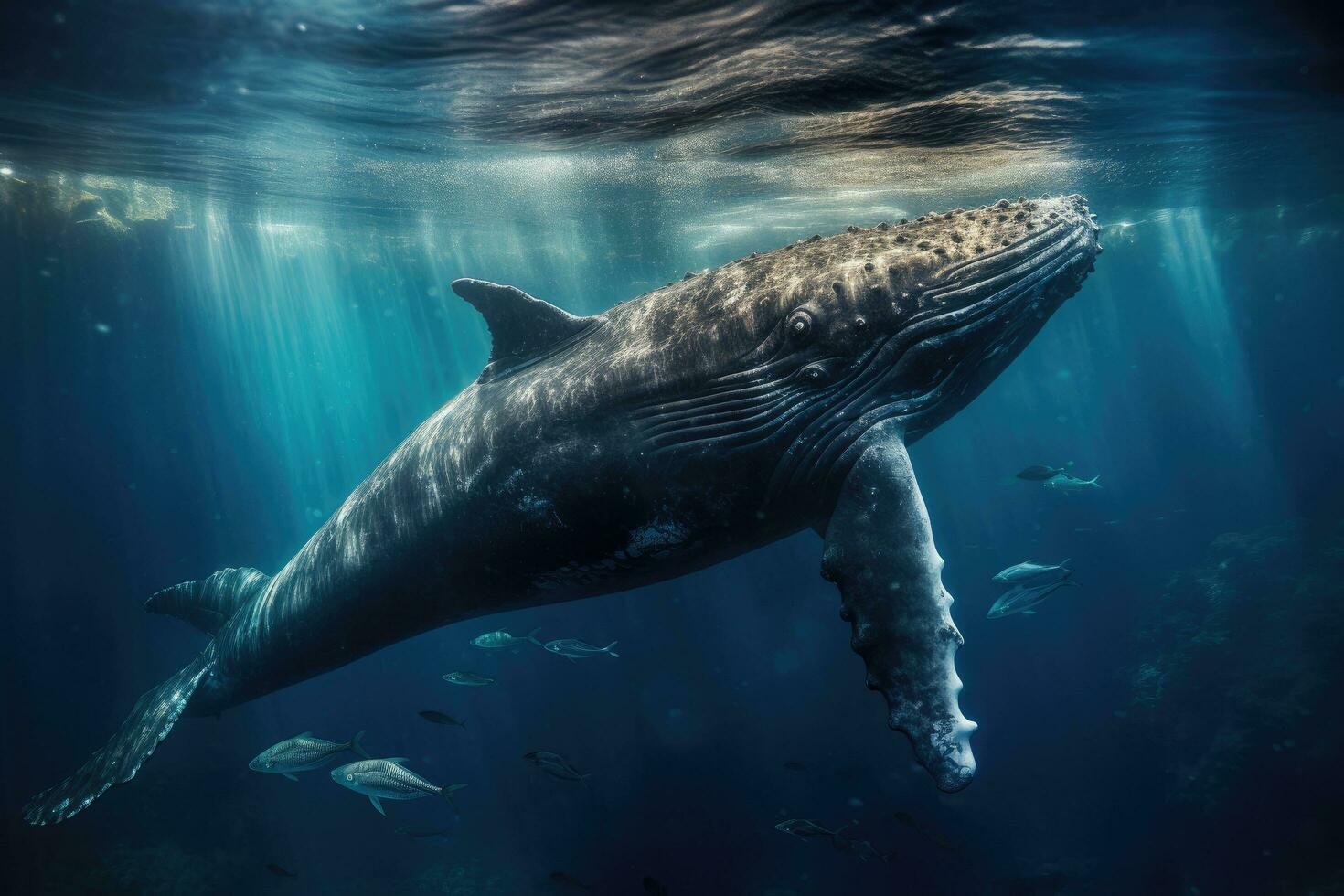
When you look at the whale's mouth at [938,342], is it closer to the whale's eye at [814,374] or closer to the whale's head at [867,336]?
the whale's head at [867,336]

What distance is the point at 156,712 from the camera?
26.4ft

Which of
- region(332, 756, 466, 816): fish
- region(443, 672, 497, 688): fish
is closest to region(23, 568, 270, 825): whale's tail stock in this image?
region(332, 756, 466, 816): fish

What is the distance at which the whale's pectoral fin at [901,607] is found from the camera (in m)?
3.70

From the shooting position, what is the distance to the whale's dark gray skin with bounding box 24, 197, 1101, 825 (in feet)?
13.0

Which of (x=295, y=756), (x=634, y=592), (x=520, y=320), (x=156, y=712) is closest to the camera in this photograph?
(x=520, y=320)

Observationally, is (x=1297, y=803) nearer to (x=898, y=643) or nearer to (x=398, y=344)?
(x=898, y=643)

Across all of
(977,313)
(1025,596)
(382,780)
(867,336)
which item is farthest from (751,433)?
(1025,596)

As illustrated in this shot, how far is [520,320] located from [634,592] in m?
17.6

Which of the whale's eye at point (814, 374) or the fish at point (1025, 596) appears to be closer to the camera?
the whale's eye at point (814, 374)

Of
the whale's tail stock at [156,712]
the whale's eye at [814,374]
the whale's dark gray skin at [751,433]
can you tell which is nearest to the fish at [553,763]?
the whale's tail stock at [156,712]

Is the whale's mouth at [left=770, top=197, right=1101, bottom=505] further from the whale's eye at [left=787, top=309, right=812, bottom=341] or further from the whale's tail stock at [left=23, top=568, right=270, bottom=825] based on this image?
the whale's tail stock at [left=23, top=568, right=270, bottom=825]

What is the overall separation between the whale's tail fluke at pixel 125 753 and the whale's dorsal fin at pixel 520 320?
18.4ft

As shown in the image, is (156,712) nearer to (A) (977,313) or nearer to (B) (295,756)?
(B) (295,756)

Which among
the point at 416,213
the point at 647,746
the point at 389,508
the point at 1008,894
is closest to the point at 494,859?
the point at 647,746
